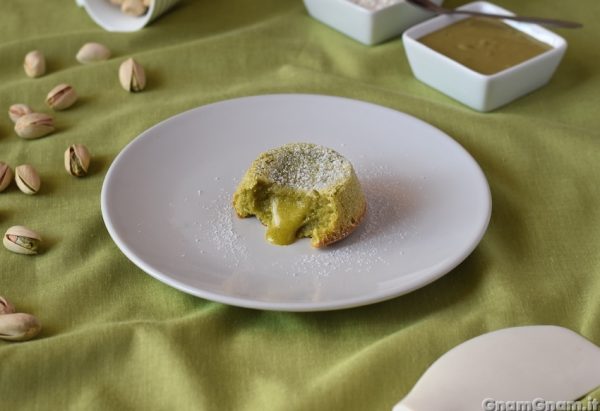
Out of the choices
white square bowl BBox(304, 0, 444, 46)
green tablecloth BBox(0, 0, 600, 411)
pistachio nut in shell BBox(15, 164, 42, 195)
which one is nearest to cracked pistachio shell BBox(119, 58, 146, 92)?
green tablecloth BBox(0, 0, 600, 411)

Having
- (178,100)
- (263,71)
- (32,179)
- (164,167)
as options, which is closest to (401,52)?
(263,71)


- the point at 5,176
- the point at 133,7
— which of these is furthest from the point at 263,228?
the point at 133,7

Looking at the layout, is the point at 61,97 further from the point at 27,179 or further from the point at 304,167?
the point at 304,167

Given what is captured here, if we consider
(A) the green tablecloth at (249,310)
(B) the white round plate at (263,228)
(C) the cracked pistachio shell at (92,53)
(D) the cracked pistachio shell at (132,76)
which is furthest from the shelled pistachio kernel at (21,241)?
(C) the cracked pistachio shell at (92,53)

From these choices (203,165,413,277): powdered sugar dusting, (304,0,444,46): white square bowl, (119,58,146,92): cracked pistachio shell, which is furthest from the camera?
(304,0,444,46): white square bowl

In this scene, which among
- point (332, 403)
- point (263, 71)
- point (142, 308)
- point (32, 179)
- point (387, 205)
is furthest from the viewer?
point (263, 71)

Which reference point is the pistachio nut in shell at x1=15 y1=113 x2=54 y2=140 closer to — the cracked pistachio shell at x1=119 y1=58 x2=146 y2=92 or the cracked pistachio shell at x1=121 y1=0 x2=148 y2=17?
the cracked pistachio shell at x1=119 y1=58 x2=146 y2=92

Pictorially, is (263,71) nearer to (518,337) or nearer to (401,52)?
(401,52)

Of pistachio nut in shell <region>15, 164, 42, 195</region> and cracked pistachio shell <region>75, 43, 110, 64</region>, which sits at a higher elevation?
pistachio nut in shell <region>15, 164, 42, 195</region>
